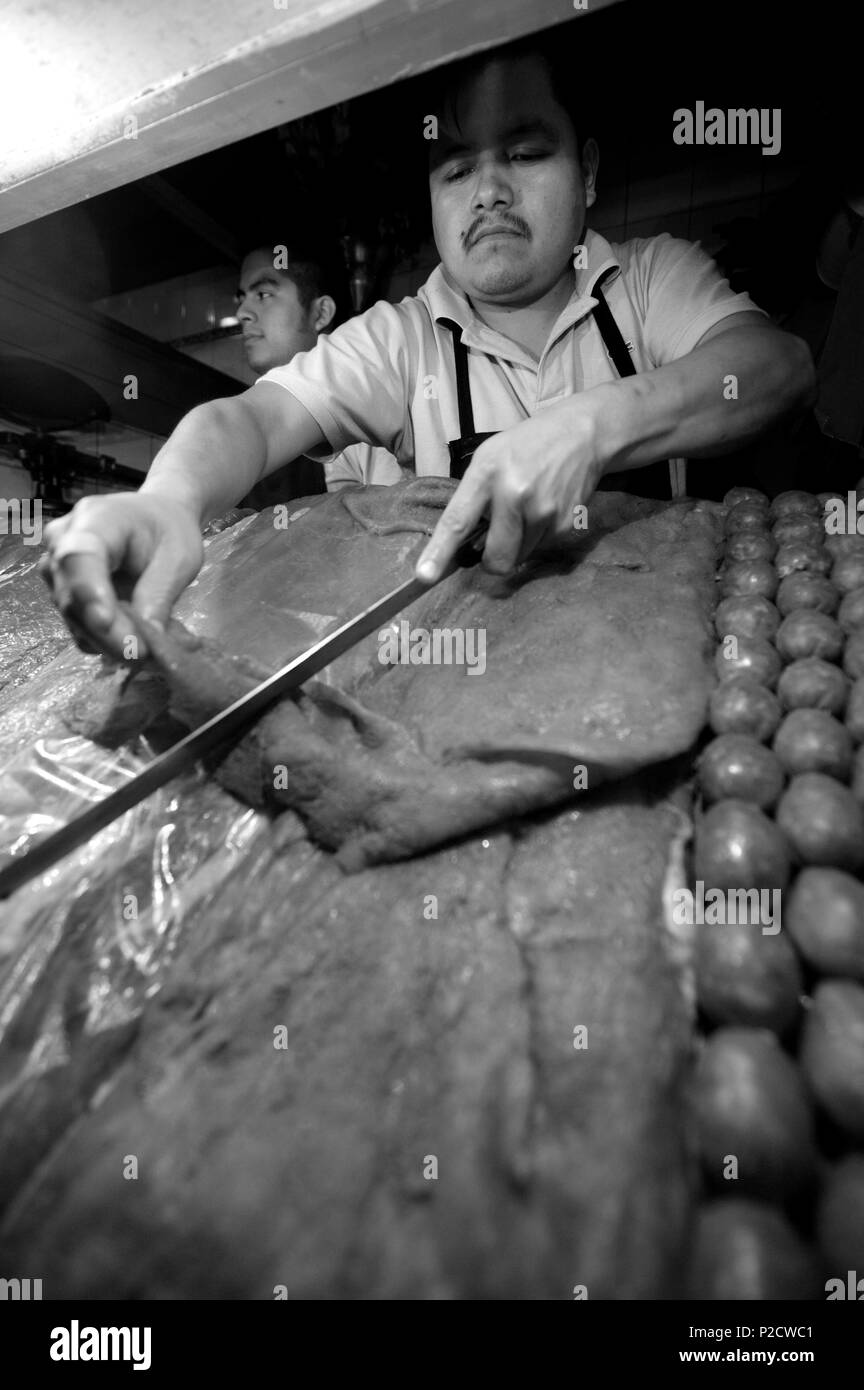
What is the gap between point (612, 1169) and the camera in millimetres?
731

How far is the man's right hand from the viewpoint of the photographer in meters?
1.09

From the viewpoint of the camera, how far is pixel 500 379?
81.0 inches

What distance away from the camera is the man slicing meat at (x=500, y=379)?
1.30m

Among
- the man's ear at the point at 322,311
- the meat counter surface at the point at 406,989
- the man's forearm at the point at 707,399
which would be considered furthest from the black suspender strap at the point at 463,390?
the man's ear at the point at 322,311

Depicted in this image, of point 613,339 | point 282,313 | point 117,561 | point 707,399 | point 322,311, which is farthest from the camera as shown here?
point 322,311

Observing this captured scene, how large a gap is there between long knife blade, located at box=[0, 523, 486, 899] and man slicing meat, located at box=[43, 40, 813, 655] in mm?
144

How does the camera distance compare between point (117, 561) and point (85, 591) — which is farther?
point (117, 561)

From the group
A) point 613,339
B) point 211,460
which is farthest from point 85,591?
point 613,339

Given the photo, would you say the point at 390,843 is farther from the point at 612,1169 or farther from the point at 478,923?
the point at 612,1169

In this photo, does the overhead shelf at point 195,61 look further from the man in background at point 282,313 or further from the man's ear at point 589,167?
the man in background at point 282,313

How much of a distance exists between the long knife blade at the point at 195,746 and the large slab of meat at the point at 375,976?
2.2 inches

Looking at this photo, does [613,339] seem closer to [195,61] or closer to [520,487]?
[520,487]

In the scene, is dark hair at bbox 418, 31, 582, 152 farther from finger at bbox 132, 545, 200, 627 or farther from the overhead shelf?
finger at bbox 132, 545, 200, 627

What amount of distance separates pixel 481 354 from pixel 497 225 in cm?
32
